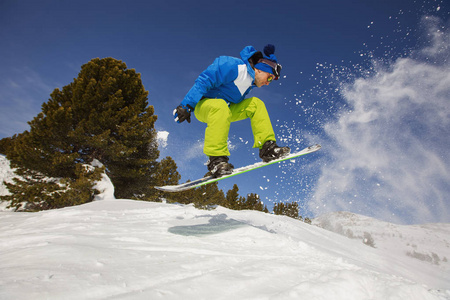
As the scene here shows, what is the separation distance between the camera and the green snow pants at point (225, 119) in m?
2.42

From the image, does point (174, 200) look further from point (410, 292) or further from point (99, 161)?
point (410, 292)

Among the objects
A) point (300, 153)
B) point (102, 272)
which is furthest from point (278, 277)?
point (300, 153)

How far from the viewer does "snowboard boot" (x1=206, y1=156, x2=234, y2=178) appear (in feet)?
7.70

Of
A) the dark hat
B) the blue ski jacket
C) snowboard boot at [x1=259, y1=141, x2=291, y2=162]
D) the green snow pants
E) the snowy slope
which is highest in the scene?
the dark hat

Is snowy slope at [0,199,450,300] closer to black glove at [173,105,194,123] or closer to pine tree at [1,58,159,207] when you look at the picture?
black glove at [173,105,194,123]

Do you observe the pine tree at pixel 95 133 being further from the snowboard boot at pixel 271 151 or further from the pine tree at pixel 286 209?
the pine tree at pixel 286 209

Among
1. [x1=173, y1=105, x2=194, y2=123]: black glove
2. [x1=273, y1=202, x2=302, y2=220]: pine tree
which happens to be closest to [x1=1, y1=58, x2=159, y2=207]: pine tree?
[x1=173, y1=105, x2=194, y2=123]: black glove

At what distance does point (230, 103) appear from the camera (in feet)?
9.70

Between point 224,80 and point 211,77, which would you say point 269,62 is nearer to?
point 224,80

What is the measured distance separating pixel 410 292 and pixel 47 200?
10.7m

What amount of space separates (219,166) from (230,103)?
1.02 meters

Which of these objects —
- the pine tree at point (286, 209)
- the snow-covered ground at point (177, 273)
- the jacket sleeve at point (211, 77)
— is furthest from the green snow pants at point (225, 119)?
the pine tree at point (286, 209)

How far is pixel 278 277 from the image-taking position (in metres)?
1.02

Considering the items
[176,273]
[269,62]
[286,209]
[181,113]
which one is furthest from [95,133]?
[286,209]
